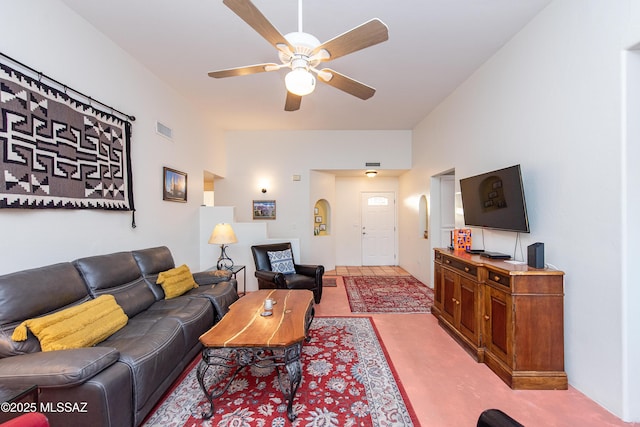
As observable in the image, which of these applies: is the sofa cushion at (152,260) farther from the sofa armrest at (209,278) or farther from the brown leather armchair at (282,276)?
the brown leather armchair at (282,276)

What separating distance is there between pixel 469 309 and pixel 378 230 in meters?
4.44

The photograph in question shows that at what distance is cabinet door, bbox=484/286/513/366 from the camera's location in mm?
2191

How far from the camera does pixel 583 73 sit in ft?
6.67

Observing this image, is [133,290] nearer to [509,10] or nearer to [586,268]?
[586,268]

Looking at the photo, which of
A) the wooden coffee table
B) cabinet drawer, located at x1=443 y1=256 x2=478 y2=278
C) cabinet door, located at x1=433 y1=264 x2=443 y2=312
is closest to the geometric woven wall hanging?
the wooden coffee table

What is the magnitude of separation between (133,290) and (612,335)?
373 centimetres

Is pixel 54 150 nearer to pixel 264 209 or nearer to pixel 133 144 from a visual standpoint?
pixel 133 144

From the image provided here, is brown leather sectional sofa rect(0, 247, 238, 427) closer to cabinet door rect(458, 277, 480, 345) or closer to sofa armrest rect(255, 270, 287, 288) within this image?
sofa armrest rect(255, 270, 287, 288)

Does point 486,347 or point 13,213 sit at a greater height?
point 13,213

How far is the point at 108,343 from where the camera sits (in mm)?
1898

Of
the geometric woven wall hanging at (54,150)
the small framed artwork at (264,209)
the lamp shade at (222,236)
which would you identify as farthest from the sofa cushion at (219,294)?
the small framed artwork at (264,209)

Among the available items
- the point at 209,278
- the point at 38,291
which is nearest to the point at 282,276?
the point at 209,278

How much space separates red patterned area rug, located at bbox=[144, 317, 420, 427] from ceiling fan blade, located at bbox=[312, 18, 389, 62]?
2.38 m

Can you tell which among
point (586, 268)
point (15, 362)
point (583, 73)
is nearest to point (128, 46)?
point (15, 362)
